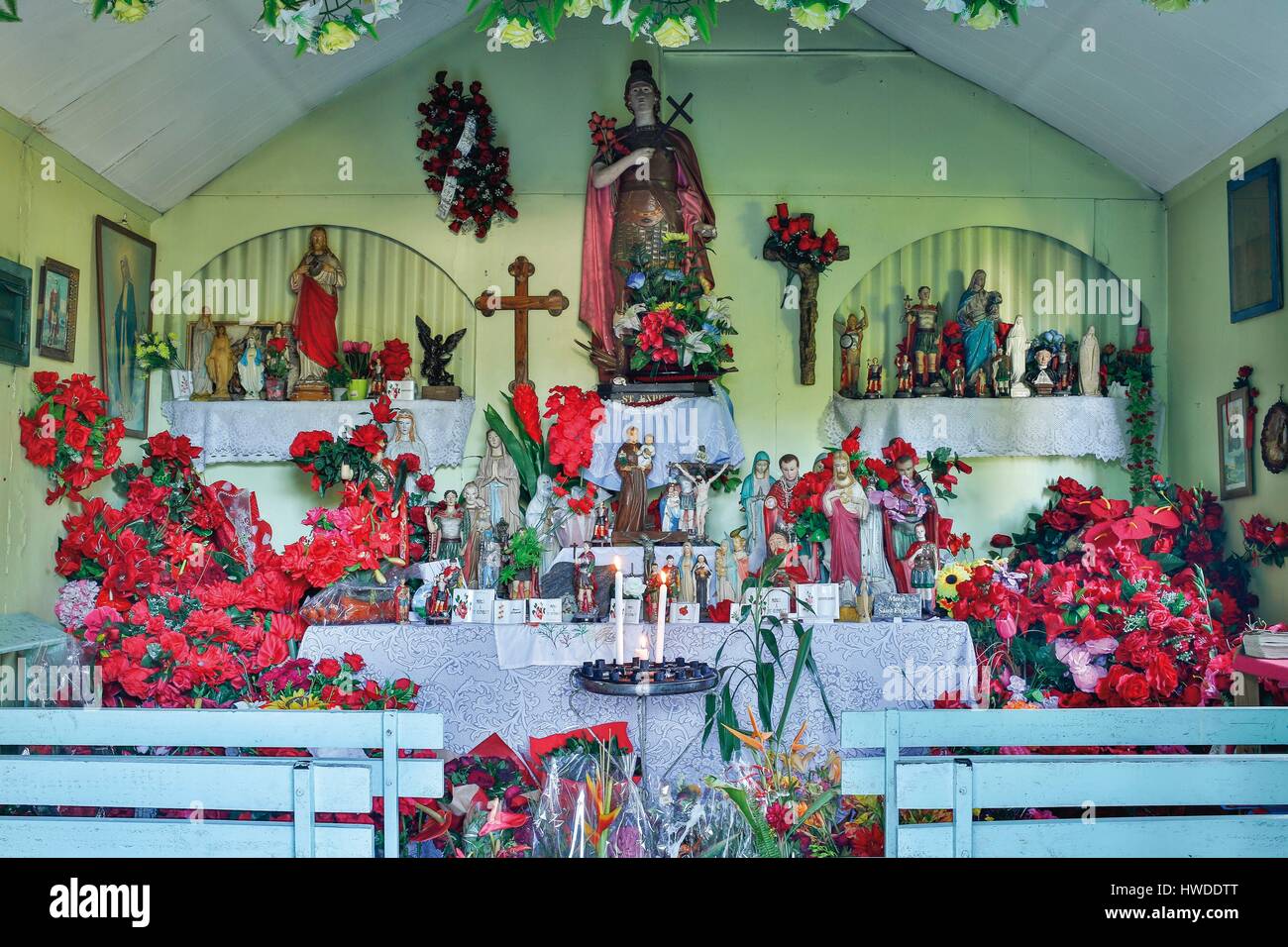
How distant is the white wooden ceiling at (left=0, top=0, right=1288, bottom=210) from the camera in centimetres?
589

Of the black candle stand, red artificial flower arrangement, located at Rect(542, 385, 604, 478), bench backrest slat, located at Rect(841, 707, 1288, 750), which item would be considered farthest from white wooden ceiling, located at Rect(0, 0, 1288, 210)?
the black candle stand

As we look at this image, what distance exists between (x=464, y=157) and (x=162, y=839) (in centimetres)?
562

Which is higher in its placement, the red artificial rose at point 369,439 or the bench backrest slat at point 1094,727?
the red artificial rose at point 369,439

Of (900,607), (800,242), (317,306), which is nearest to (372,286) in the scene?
(317,306)

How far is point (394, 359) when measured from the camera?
7816mm

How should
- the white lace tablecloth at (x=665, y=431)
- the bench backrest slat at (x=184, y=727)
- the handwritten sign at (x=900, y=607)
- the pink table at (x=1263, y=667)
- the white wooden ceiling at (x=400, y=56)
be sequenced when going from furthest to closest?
the white lace tablecloth at (x=665, y=431), the white wooden ceiling at (x=400, y=56), the handwritten sign at (x=900, y=607), the pink table at (x=1263, y=667), the bench backrest slat at (x=184, y=727)

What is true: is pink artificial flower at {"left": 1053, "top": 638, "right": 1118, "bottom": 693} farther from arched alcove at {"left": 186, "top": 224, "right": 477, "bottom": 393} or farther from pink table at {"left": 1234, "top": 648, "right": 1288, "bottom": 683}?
arched alcove at {"left": 186, "top": 224, "right": 477, "bottom": 393}

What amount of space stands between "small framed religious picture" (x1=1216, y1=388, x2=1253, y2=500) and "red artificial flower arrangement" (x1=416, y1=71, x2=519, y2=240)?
443cm

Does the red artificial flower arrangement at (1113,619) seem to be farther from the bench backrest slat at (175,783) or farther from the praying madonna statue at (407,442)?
the praying madonna statue at (407,442)

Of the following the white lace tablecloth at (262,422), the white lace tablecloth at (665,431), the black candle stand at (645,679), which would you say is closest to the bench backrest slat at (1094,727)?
the black candle stand at (645,679)

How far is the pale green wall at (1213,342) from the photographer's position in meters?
6.43

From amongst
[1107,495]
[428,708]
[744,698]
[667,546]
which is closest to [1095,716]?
[744,698]

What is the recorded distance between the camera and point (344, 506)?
5891 mm

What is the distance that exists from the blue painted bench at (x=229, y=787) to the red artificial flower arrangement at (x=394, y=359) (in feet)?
15.7
